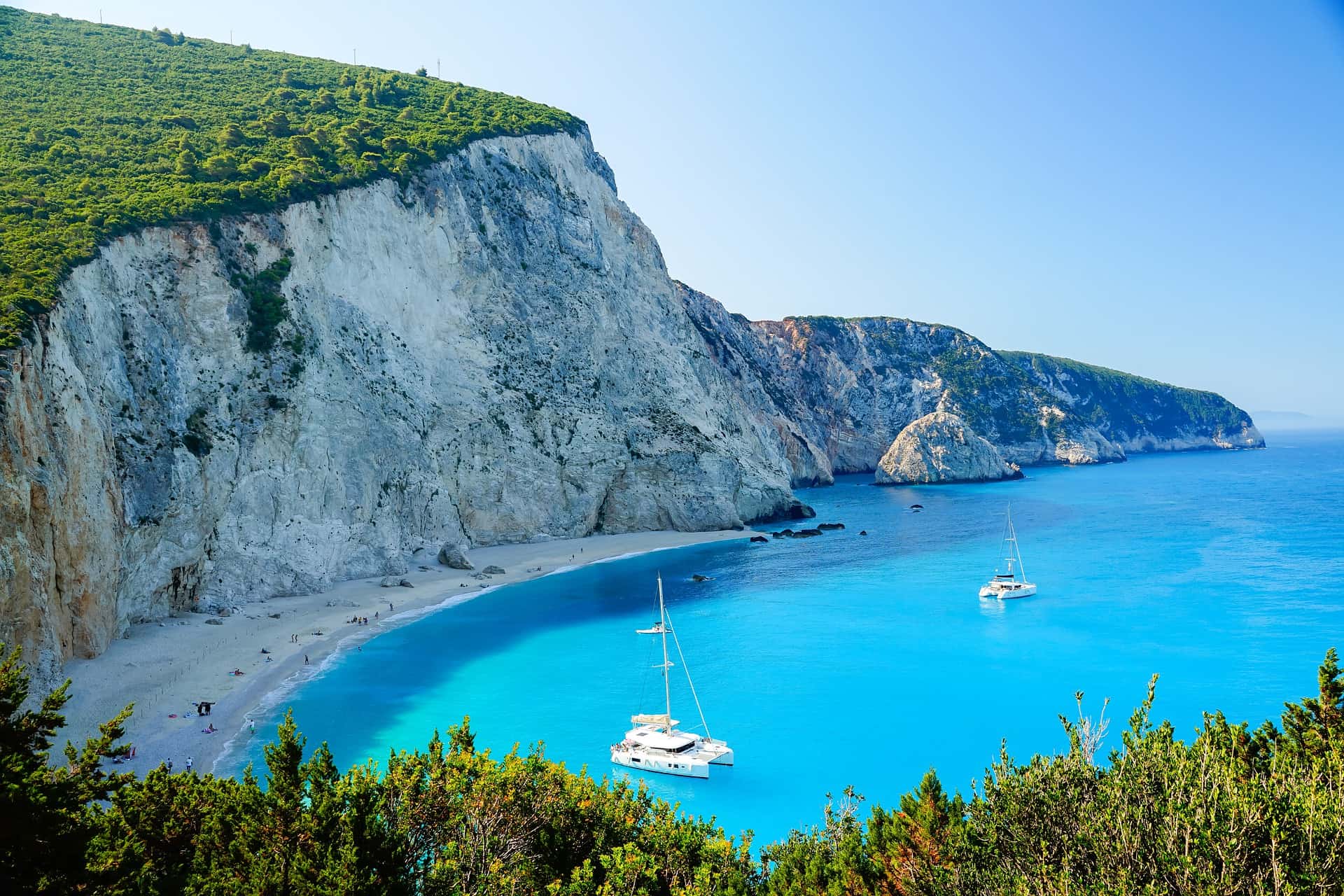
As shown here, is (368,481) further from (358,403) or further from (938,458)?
(938,458)

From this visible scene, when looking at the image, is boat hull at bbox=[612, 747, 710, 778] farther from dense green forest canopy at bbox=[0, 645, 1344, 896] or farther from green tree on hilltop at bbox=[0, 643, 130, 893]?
green tree on hilltop at bbox=[0, 643, 130, 893]

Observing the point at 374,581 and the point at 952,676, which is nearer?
the point at 952,676

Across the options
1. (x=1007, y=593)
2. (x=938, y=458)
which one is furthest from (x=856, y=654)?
(x=938, y=458)

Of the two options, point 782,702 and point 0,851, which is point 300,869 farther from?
point 782,702

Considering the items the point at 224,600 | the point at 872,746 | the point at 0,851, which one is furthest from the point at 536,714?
the point at 0,851

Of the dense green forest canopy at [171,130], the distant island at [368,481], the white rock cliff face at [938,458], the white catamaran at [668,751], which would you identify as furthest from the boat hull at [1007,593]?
the white rock cliff face at [938,458]
